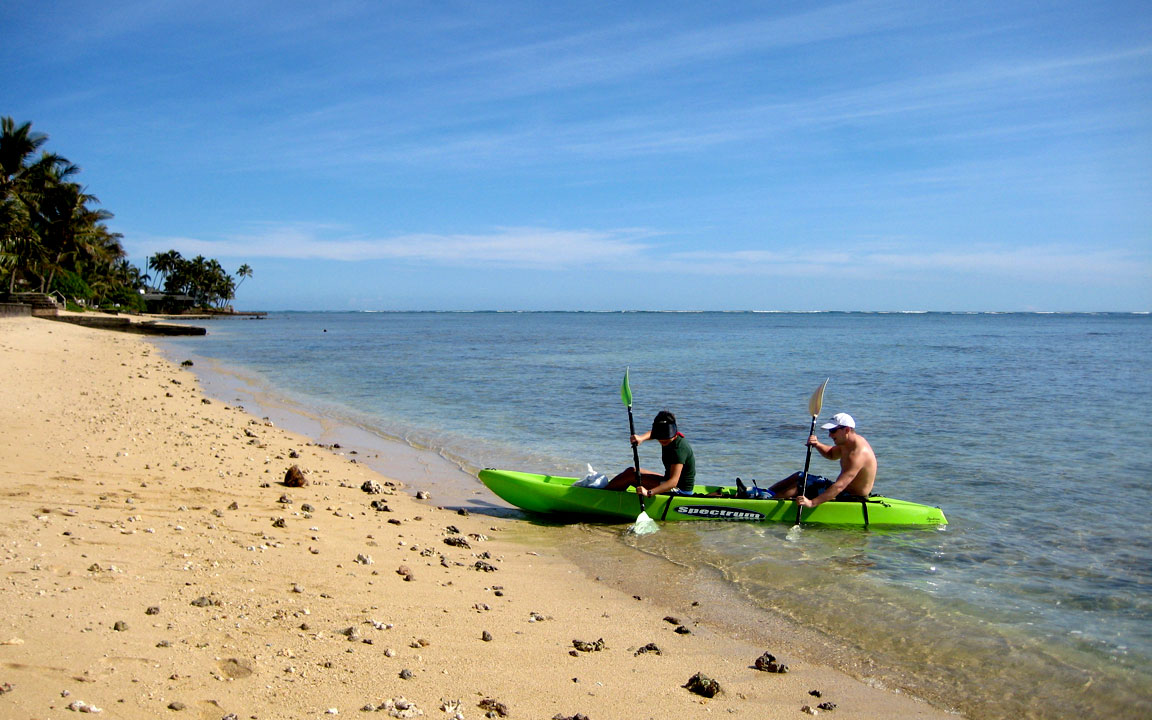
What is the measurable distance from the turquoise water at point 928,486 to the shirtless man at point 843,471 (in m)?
0.52

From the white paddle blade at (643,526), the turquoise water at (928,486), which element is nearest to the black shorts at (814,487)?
the turquoise water at (928,486)

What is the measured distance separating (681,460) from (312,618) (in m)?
5.48

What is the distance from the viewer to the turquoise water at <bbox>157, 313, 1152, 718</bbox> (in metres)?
5.78

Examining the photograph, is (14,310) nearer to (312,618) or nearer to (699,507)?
(699,507)

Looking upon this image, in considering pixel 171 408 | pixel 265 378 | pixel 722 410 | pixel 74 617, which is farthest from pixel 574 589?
pixel 265 378

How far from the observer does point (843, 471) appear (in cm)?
954

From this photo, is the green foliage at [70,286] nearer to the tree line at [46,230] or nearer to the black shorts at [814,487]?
the tree line at [46,230]

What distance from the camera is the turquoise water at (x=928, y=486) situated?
578cm

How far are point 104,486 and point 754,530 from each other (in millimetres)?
7247

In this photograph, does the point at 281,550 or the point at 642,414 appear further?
the point at 642,414

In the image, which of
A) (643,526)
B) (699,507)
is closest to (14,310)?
(643,526)

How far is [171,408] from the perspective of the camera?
15.6m

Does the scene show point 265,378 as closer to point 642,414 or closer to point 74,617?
point 642,414

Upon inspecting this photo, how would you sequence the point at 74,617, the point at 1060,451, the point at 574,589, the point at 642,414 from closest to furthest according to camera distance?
the point at 74,617 < the point at 574,589 < the point at 1060,451 < the point at 642,414
